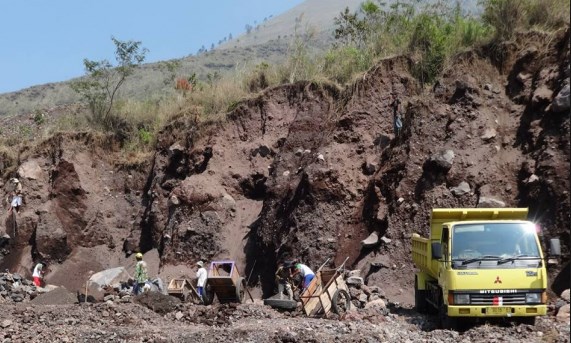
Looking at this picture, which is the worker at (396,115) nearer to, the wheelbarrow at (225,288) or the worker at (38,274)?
the wheelbarrow at (225,288)

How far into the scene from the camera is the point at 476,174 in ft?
67.1

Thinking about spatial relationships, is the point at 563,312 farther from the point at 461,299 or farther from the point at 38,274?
the point at 38,274

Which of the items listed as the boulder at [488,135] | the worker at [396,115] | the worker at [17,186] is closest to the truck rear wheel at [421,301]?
the boulder at [488,135]

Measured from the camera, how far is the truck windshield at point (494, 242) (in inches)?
561

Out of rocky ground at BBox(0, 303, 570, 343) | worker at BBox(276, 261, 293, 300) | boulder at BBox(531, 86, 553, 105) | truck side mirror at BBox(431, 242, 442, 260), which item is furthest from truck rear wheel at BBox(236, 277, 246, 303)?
boulder at BBox(531, 86, 553, 105)

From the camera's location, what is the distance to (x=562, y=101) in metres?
19.7

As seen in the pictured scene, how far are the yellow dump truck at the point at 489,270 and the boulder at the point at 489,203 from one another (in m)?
Result: 4.20

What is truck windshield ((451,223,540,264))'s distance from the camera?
1426 cm

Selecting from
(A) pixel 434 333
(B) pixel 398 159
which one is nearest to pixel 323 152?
(B) pixel 398 159

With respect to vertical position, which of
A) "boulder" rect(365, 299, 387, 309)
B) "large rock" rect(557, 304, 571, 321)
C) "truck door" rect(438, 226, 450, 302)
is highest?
"truck door" rect(438, 226, 450, 302)

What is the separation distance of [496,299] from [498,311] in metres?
0.23

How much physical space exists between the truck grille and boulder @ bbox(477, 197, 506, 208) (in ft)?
20.2

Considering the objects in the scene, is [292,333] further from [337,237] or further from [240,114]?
[240,114]

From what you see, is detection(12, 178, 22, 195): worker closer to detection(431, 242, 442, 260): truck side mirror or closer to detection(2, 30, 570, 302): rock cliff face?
detection(2, 30, 570, 302): rock cliff face
